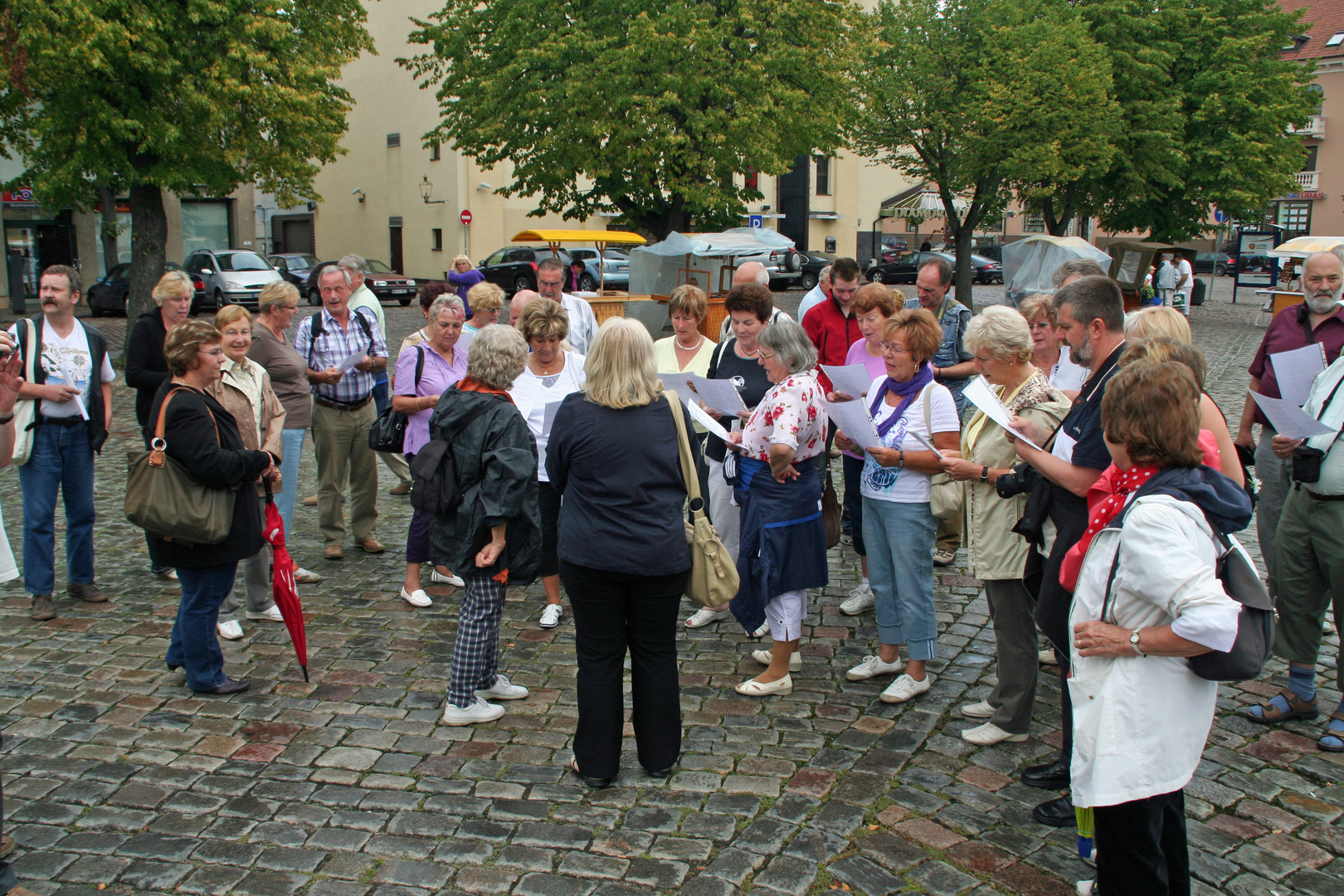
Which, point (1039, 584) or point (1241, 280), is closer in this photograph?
point (1039, 584)

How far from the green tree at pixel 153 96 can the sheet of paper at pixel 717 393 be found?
559 inches

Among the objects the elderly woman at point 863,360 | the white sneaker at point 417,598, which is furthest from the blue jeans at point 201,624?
→ the elderly woman at point 863,360

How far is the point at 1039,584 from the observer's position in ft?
12.9

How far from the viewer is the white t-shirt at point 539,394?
18.4 feet

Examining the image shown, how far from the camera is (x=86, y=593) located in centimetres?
601

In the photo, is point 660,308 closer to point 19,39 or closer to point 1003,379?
point 19,39

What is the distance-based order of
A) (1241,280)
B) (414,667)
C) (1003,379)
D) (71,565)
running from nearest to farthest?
(1003,379) → (414,667) → (71,565) → (1241,280)

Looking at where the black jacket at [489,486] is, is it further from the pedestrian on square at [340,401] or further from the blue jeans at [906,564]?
the pedestrian on square at [340,401]

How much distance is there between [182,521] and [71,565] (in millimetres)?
2136

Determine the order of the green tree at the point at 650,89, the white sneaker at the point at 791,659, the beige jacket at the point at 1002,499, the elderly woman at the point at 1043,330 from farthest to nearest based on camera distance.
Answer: the green tree at the point at 650,89 → the white sneaker at the point at 791,659 → the elderly woman at the point at 1043,330 → the beige jacket at the point at 1002,499

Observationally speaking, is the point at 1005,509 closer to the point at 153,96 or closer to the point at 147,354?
the point at 147,354

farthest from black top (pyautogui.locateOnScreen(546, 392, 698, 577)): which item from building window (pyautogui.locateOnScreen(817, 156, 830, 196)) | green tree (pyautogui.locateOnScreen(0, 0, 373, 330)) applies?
building window (pyautogui.locateOnScreen(817, 156, 830, 196))

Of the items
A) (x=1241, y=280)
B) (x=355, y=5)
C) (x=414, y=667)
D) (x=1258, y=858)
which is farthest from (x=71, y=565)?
(x=1241, y=280)

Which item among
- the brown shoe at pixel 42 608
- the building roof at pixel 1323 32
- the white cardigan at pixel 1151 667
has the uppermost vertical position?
the building roof at pixel 1323 32
